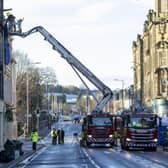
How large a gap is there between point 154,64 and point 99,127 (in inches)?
1902

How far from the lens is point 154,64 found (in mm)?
102438

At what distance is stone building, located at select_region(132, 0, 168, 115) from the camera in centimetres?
9638

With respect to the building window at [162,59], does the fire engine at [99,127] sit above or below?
below

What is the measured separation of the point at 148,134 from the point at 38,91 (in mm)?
69753

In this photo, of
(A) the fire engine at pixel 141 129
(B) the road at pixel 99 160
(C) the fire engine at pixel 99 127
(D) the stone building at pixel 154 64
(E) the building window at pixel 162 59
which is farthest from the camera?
(E) the building window at pixel 162 59

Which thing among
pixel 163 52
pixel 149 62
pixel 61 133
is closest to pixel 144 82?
pixel 149 62

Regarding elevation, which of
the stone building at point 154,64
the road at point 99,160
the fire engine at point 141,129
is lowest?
the road at point 99,160

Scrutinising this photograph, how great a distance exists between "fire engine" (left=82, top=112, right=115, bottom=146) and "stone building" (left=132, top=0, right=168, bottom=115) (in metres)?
32.1

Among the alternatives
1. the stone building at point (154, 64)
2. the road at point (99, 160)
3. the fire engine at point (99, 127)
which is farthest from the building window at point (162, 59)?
the road at point (99, 160)

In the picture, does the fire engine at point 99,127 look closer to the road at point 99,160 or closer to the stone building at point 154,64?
→ the road at point 99,160

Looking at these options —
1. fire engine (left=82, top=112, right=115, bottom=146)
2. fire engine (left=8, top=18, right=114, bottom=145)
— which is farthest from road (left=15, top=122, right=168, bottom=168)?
fire engine (left=82, top=112, right=115, bottom=146)

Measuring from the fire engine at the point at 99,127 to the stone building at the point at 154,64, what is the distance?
32136mm

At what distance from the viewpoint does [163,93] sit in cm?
9738

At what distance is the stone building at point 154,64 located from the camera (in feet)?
316
